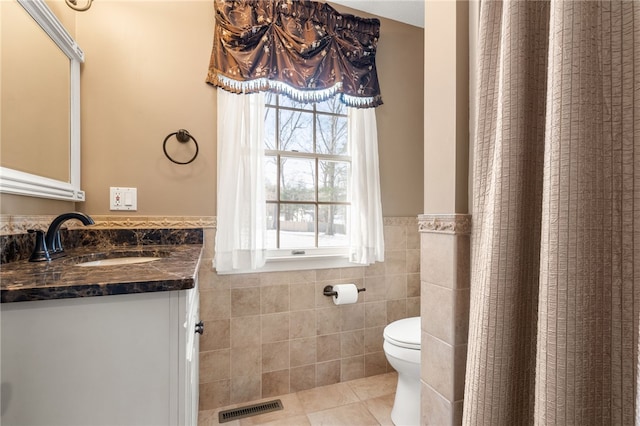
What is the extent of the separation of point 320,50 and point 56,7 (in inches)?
53.3

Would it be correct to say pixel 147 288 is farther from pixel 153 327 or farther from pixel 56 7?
pixel 56 7

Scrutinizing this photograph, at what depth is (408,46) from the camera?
2.19 metres

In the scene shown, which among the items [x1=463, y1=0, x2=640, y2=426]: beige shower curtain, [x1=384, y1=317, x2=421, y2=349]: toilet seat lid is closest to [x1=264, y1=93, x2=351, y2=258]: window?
[x1=384, y1=317, x2=421, y2=349]: toilet seat lid

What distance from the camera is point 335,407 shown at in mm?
1699

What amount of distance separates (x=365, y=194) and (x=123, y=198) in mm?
1424

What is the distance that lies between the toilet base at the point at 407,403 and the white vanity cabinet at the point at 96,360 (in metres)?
1.20

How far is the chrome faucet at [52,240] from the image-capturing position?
993mm

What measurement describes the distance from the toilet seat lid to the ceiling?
6.84ft

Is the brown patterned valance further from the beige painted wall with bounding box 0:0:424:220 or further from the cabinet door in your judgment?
the cabinet door

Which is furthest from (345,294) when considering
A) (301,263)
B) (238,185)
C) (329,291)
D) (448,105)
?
(448,105)

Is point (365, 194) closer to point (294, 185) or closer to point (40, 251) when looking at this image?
point (294, 185)

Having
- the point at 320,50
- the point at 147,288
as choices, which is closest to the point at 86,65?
the point at 320,50

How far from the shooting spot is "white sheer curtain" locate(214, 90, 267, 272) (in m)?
1.65

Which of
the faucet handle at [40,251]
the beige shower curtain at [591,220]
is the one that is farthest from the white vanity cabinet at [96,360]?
the beige shower curtain at [591,220]
